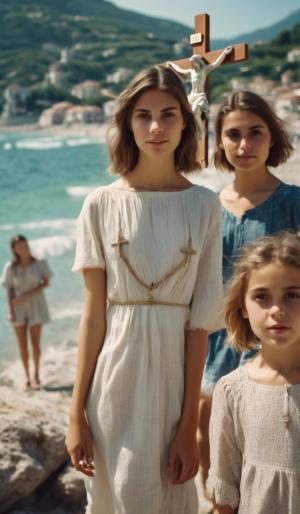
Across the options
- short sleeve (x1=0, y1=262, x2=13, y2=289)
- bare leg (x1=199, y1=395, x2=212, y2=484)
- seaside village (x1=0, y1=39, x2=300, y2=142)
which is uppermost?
seaside village (x1=0, y1=39, x2=300, y2=142)

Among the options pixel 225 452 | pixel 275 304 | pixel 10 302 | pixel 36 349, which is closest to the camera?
pixel 275 304

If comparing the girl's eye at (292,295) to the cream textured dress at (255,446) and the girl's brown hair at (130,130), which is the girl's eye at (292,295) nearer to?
the cream textured dress at (255,446)

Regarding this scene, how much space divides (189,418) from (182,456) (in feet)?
0.34

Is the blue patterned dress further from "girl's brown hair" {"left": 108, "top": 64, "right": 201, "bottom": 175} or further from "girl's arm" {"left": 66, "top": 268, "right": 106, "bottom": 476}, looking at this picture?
"girl's arm" {"left": 66, "top": 268, "right": 106, "bottom": 476}

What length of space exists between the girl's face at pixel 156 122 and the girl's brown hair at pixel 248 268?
1.29 feet

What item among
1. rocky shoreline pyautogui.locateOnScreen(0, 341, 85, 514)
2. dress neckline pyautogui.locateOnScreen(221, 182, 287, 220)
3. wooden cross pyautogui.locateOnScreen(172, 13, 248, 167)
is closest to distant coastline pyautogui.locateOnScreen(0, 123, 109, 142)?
wooden cross pyautogui.locateOnScreen(172, 13, 248, 167)

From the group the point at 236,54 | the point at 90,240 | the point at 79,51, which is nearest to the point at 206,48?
the point at 236,54

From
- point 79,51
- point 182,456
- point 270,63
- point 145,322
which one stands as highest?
point 79,51

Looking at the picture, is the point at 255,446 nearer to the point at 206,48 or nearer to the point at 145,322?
the point at 145,322

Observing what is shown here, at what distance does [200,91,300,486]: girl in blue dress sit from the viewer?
233cm

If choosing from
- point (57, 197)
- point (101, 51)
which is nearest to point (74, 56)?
point (101, 51)

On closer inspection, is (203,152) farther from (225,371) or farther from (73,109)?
(73,109)

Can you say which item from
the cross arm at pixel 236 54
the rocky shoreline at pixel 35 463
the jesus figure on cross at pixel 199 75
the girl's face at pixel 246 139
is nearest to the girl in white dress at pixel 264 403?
the girl's face at pixel 246 139

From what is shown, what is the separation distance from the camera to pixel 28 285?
6195mm
